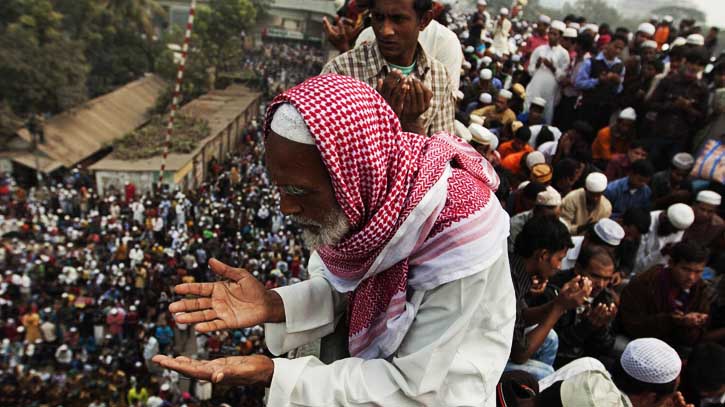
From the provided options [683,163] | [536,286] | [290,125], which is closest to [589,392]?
[536,286]

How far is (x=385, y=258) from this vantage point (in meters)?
1.25

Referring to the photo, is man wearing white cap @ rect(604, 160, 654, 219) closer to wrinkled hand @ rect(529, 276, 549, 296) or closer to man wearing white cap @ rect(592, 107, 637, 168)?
man wearing white cap @ rect(592, 107, 637, 168)

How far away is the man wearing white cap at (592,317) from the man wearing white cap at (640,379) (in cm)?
46

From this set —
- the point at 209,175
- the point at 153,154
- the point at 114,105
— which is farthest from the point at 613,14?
the point at 114,105

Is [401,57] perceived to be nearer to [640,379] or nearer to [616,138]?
[640,379]

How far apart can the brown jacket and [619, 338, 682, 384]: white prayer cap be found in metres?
0.84

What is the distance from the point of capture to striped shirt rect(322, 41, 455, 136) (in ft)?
6.87

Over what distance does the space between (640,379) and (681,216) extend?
2.14 meters

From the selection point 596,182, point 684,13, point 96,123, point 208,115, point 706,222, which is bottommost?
point 96,123

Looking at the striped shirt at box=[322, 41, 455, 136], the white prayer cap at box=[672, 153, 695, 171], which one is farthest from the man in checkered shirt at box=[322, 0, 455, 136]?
the white prayer cap at box=[672, 153, 695, 171]

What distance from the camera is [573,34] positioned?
7062mm

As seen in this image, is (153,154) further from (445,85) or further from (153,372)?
(445,85)

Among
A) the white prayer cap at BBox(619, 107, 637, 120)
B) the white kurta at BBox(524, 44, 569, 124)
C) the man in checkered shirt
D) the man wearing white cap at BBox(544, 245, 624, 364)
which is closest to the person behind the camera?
the man in checkered shirt

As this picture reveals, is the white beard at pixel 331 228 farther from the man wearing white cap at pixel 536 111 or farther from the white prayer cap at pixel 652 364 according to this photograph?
the man wearing white cap at pixel 536 111
